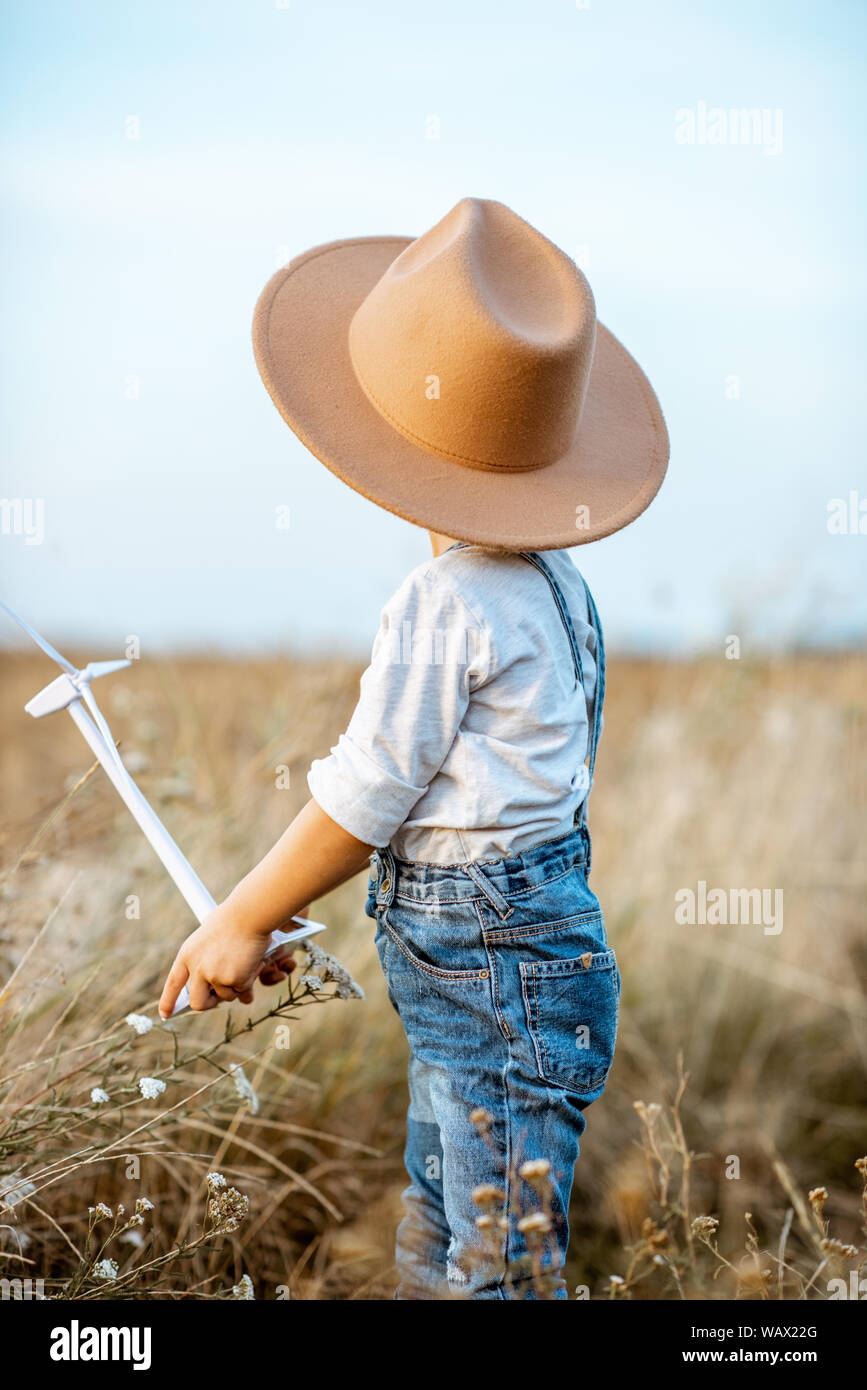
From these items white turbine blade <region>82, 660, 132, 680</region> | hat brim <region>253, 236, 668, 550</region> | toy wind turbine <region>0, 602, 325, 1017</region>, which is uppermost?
hat brim <region>253, 236, 668, 550</region>

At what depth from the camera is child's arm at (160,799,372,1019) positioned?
136 cm

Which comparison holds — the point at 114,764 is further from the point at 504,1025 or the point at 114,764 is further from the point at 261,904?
the point at 504,1025

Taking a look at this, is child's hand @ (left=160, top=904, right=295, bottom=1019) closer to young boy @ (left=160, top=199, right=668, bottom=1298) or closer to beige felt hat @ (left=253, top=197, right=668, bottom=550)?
young boy @ (left=160, top=199, right=668, bottom=1298)

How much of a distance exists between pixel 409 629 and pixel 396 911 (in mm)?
364

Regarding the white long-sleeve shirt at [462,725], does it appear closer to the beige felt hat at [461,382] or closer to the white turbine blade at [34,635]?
the beige felt hat at [461,382]

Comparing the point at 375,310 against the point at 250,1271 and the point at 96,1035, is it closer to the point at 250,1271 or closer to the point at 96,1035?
the point at 96,1035

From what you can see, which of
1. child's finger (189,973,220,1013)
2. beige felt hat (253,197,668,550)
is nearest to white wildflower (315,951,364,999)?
child's finger (189,973,220,1013)

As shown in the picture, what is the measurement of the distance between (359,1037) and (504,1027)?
3.57ft

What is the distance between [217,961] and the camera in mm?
1399

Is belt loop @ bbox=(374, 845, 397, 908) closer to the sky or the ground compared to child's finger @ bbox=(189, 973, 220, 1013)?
closer to the sky

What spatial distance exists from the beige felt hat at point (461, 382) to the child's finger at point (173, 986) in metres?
0.62

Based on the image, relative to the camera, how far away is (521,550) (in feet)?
4.55

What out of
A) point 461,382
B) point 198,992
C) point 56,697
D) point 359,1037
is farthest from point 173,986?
point 359,1037
